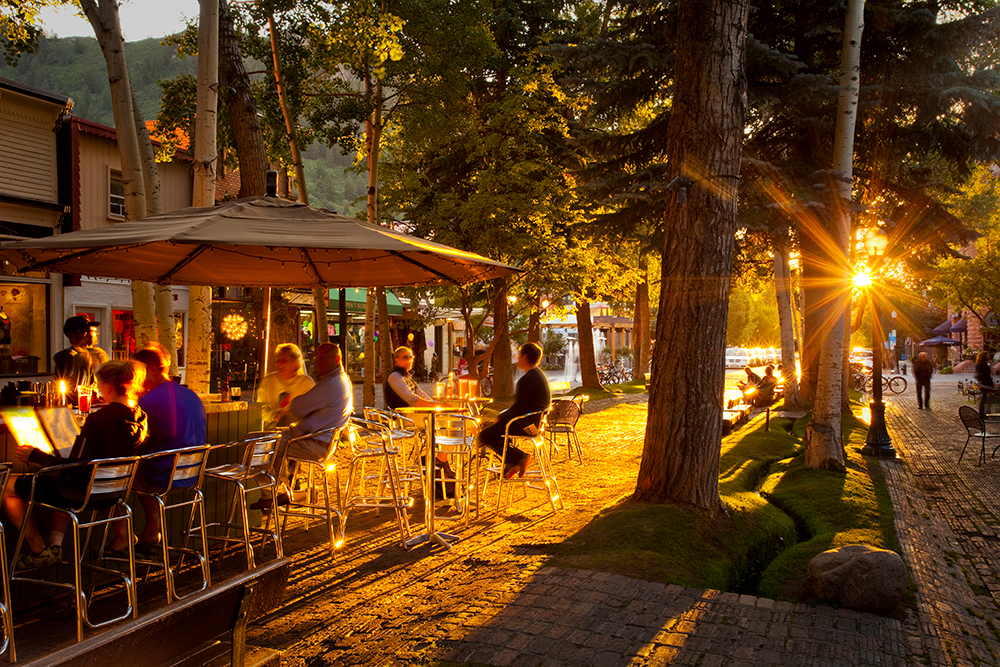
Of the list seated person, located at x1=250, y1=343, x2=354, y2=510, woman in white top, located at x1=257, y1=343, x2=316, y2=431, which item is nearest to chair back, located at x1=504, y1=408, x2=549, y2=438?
seated person, located at x1=250, y1=343, x2=354, y2=510

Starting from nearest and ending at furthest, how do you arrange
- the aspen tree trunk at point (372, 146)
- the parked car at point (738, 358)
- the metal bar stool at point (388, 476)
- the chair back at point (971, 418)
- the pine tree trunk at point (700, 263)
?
the metal bar stool at point (388, 476) < the pine tree trunk at point (700, 263) < the chair back at point (971, 418) < the aspen tree trunk at point (372, 146) < the parked car at point (738, 358)

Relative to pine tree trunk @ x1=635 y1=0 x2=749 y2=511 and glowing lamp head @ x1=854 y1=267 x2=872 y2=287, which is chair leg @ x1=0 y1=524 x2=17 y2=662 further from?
glowing lamp head @ x1=854 y1=267 x2=872 y2=287

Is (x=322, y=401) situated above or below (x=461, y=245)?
below

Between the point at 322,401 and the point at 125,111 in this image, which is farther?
the point at 125,111

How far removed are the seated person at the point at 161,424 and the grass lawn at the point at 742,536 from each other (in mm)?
2859

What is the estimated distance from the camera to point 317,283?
9.03m

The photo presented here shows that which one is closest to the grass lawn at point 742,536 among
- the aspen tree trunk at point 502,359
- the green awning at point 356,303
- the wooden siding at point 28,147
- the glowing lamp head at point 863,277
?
the aspen tree trunk at point 502,359

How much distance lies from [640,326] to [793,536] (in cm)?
2470

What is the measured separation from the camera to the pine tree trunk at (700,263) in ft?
22.7

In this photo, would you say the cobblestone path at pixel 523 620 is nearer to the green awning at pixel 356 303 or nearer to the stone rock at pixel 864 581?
the stone rock at pixel 864 581

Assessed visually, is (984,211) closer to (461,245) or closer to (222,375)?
(461,245)

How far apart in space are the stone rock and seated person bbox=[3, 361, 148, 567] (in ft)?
15.3

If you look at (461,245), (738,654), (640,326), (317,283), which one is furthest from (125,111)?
(640,326)

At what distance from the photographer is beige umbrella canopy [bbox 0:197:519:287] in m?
5.46
